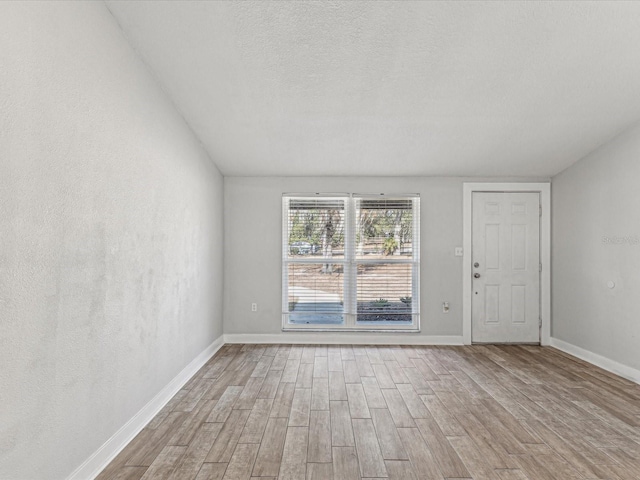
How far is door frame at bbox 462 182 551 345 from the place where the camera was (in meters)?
5.27

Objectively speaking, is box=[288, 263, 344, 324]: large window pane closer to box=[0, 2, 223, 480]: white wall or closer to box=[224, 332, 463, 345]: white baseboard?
box=[224, 332, 463, 345]: white baseboard

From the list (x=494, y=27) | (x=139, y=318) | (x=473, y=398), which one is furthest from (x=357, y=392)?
(x=494, y=27)

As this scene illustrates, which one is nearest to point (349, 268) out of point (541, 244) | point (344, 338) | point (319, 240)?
point (319, 240)

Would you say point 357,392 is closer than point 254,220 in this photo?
Yes

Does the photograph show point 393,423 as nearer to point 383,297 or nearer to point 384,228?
point 383,297

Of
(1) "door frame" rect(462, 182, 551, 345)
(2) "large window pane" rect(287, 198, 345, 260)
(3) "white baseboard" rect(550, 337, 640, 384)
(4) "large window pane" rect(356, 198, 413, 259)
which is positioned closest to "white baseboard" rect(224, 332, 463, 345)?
(1) "door frame" rect(462, 182, 551, 345)

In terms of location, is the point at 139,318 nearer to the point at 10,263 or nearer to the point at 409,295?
the point at 10,263

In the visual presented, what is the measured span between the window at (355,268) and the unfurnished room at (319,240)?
1.1 inches

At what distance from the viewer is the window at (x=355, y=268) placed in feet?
17.6

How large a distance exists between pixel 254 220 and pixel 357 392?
267 centimetres

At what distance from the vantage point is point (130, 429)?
2.68 m

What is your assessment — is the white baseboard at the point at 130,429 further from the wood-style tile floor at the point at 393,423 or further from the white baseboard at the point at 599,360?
the white baseboard at the point at 599,360

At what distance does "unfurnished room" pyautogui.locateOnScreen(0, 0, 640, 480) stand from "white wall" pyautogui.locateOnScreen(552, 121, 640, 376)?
0.9 inches

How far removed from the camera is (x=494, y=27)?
262 centimetres
